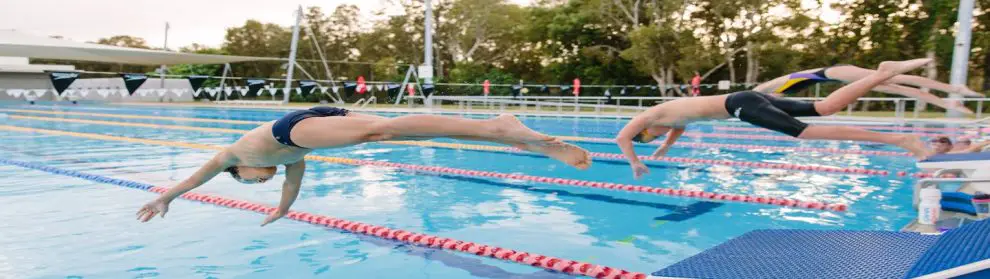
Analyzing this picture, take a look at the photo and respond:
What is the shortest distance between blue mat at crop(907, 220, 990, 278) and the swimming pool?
66.1 inches

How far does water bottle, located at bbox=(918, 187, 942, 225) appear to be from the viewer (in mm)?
4738

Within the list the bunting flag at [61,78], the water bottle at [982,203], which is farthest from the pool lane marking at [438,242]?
the bunting flag at [61,78]

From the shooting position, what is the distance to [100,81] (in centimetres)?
3428

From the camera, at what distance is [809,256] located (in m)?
3.28

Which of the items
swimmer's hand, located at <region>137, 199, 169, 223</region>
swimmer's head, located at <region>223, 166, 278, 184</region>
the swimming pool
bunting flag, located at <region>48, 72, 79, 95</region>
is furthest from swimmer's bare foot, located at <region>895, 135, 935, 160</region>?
bunting flag, located at <region>48, 72, 79, 95</region>

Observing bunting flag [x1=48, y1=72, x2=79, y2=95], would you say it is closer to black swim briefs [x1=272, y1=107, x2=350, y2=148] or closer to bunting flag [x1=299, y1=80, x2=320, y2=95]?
bunting flag [x1=299, y1=80, x2=320, y2=95]

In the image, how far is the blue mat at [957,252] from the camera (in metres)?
2.13

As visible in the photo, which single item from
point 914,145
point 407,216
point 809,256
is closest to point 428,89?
point 407,216

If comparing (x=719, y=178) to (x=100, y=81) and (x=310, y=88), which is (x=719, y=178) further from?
(x=100, y=81)

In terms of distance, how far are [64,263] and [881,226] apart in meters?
5.23

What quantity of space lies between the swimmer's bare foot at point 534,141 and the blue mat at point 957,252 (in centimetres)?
156

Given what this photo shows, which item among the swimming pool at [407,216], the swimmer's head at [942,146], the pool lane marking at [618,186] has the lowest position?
the swimming pool at [407,216]

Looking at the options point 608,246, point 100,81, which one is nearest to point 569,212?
point 608,246

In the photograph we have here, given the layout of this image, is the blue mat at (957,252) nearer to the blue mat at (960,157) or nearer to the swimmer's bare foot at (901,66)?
the swimmer's bare foot at (901,66)
